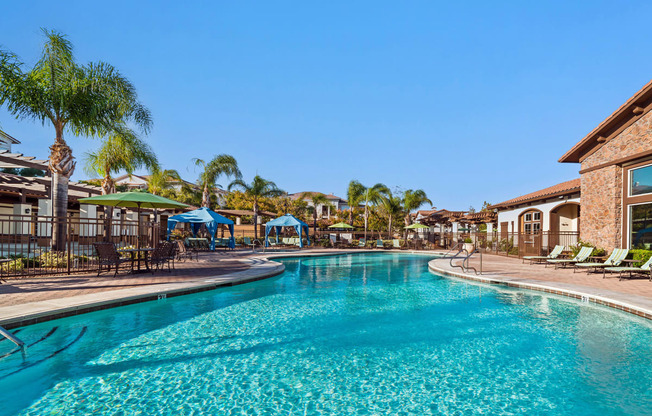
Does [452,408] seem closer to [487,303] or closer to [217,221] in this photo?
[487,303]

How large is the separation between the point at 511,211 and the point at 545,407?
23324 mm

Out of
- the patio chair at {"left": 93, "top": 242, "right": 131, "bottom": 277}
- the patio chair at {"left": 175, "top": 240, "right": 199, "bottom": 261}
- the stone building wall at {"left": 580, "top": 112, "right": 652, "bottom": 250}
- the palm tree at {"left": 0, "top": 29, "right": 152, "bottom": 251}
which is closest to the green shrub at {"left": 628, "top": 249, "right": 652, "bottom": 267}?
the stone building wall at {"left": 580, "top": 112, "right": 652, "bottom": 250}

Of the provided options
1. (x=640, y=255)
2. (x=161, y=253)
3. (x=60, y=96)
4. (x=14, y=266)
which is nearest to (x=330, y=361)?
(x=161, y=253)

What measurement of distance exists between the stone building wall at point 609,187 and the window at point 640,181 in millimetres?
382

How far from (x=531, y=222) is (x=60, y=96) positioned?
24106 mm

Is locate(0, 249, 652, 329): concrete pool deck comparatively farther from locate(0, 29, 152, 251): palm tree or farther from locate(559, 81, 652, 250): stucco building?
locate(0, 29, 152, 251): palm tree

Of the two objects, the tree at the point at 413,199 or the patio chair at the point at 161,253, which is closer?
the patio chair at the point at 161,253

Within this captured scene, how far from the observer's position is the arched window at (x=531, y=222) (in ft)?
68.7

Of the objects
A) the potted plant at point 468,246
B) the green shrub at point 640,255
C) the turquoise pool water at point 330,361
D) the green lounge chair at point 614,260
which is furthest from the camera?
the potted plant at point 468,246

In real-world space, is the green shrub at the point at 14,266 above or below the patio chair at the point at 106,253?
below

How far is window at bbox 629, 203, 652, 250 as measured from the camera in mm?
11906

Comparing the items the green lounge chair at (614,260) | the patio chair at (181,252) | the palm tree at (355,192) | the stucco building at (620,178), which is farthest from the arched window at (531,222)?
the patio chair at (181,252)

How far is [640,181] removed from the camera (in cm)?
1223

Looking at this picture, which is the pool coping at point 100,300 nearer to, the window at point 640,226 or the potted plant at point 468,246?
the potted plant at point 468,246
